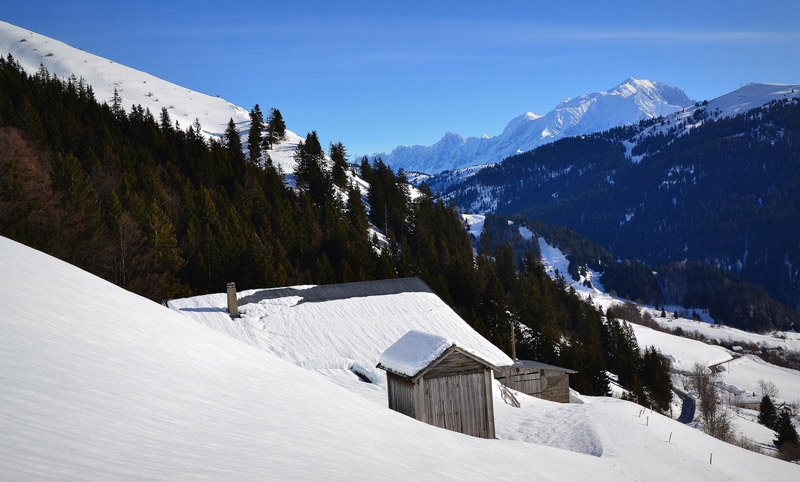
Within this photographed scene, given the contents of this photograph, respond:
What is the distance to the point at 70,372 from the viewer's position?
5613mm

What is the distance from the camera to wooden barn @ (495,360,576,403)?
28.7m

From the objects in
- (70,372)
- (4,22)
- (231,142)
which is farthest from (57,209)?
(4,22)

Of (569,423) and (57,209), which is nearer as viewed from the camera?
(569,423)

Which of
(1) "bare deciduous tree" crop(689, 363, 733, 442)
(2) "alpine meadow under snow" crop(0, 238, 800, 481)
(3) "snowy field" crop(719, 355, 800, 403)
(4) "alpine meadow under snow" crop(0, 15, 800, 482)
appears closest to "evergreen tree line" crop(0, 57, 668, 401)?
(1) "bare deciduous tree" crop(689, 363, 733, 442)

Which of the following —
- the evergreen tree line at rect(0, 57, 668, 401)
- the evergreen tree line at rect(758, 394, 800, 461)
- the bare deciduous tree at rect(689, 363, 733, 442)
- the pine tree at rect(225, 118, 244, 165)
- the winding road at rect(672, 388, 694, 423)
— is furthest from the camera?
the pine tree at rect(225, 118, 244, 165)

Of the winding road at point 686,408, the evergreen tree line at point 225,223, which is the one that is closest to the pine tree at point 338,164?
the evergreen tree line at point 225,223

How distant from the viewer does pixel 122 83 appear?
122875 mm

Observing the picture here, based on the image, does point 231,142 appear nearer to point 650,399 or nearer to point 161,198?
point 161,198

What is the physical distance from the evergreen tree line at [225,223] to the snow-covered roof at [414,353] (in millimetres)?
26248

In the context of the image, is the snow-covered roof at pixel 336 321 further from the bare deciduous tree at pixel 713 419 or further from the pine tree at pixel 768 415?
the pine tree at pixel 768 415

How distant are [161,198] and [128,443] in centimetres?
4675

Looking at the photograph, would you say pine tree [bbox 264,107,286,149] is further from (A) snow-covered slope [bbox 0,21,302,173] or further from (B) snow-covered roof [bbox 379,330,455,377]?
(B) snow-covered roof [bbox 379,330,455,377]

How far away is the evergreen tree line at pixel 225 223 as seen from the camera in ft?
115

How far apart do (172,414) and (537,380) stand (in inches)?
1063
